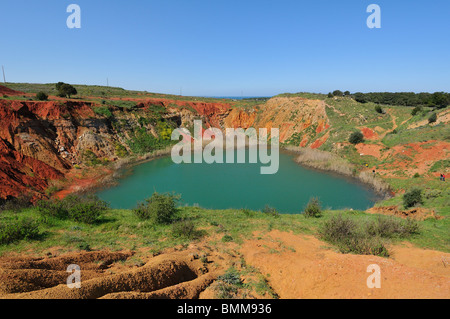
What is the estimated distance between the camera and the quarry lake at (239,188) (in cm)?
2011

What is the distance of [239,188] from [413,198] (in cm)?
1411

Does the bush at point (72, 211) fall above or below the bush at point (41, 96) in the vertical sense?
below

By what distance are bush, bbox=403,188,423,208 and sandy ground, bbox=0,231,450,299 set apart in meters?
9.55

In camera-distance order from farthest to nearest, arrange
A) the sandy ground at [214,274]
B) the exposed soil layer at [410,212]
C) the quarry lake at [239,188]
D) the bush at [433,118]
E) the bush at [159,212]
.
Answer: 1. the bush at [433,118]
2. the quarry lake at [239,188]
3. the exposed soil layer at [410,212]
4. the bush at [159,212]
5. the sandy ground at [214,274]

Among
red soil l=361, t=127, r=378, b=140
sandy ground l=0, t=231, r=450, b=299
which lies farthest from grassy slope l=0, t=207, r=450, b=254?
red soil l=361, t=127, r=378, b=140

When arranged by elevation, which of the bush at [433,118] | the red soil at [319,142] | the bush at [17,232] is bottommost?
the bush at [17,232]

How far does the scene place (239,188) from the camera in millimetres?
23281

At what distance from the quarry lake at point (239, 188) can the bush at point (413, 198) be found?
2.97m

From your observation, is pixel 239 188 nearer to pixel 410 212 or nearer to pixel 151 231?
pixel 151 231

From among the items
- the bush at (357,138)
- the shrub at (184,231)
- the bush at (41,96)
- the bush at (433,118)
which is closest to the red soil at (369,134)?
the bush at (357,138)

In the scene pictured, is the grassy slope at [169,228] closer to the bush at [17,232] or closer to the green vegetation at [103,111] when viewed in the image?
the bush at [17,232]

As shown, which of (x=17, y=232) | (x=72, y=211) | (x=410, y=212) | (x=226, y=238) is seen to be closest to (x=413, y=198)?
(x=410, y=212)

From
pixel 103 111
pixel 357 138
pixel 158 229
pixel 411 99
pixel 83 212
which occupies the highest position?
pixel 411 99
